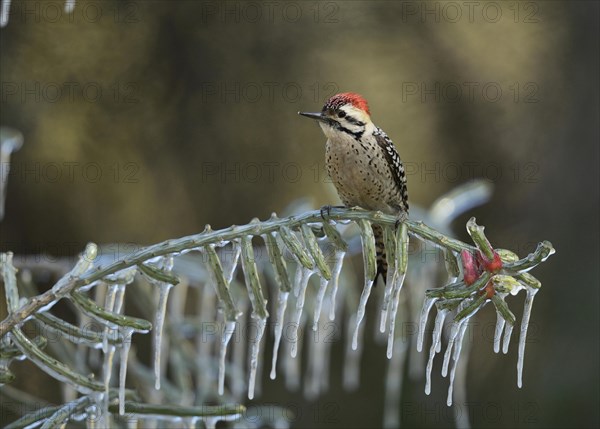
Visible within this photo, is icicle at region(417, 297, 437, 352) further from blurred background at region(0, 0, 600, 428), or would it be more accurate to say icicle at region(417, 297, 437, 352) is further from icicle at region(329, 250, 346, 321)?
blurred background at region(0, 0, 600, 428)

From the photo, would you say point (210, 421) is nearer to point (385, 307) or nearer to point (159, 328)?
point (159, 328)

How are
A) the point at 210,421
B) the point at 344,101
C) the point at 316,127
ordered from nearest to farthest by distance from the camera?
the point at 210,421, the point at 344,101, the point at 316,127

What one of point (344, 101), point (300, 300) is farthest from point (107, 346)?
point (344, 101)

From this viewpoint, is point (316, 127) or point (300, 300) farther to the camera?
point (316, 127)

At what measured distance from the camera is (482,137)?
716 centimetres

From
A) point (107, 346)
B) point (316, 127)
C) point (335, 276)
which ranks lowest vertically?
point (107, 346)

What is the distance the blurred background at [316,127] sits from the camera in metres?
5.76

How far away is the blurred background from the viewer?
5.76m

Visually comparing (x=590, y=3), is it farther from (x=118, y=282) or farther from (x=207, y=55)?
(x=118, y=282)

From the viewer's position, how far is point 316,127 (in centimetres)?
694

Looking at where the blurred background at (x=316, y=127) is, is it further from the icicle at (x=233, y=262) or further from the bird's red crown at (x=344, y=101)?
the icicle at (x=233, y=262)

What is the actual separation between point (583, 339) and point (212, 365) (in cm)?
359

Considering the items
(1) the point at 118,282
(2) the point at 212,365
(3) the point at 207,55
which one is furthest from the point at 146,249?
(3) the point at 207,55

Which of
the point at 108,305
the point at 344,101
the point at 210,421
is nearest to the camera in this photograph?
the point at 108,305
